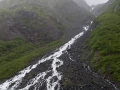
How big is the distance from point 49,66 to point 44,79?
873 cm

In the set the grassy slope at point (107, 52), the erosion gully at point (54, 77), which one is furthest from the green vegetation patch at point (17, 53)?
the grassy slope at point (107, 52)

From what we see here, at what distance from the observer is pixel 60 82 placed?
4469 cm

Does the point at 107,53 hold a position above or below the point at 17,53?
below

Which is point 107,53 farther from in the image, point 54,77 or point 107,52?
point 54,77

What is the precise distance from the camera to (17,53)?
227 ft

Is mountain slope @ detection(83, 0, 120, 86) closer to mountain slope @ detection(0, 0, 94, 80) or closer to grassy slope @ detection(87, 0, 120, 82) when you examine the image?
grassy slope @ detection(87, 0, 120, 82)

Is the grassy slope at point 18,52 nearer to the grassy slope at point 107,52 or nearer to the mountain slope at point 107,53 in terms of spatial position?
the mountain slope at point 107,53

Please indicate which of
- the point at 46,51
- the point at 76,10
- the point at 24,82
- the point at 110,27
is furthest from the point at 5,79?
the point at 76,10

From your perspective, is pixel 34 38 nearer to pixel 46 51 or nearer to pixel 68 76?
pixel 46 51

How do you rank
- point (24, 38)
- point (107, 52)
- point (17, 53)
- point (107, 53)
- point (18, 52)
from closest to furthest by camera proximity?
point (107, 53) → point (107, 52) → point (17, 53) → point (18, 52) → point (24, 38)

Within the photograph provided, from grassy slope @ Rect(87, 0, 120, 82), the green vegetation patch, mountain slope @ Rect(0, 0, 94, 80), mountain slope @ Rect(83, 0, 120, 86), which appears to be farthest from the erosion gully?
mountain slope @ Rect(0, 0, 94, 80)

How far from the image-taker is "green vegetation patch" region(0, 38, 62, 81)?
57.0 metres

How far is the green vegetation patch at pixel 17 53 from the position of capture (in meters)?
57.0

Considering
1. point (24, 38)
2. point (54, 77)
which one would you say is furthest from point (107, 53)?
point (24, 38)
